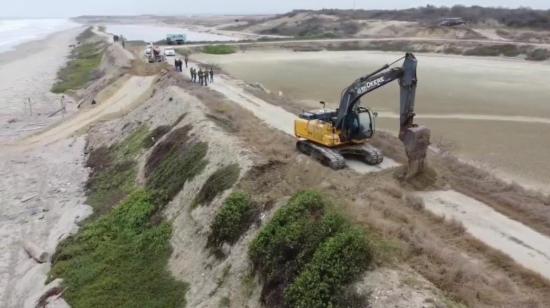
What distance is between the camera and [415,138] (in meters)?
20.9

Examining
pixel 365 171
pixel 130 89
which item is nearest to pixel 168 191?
pixel 365 171

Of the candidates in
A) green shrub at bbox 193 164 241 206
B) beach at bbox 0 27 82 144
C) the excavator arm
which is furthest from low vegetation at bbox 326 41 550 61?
green shrub at bbox 193 164 241 206

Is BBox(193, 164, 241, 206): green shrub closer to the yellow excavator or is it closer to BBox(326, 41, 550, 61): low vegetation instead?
the yellow excavator

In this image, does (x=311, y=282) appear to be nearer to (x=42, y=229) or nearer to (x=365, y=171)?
(x=365, y=171)

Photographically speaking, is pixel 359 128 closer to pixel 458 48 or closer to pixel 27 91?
pixel 27 91

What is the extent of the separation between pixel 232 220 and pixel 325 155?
19.0 feet

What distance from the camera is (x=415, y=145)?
2123cm

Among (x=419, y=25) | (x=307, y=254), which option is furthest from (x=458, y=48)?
(x=307, y=254)

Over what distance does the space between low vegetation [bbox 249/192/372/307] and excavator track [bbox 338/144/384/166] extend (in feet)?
22.3

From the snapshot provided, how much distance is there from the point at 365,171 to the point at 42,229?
15938mm

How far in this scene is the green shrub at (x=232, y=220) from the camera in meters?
18.5

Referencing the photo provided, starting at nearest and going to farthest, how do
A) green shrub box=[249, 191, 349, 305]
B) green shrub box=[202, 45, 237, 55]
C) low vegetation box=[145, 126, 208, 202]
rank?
green shrub box=[249, 191, 349, 305]
low vegetation box=[145, 126, 208, 202]
green shrub box=[202, 45, 237, 55]

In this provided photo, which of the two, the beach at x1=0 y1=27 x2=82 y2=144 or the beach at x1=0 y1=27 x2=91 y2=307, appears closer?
the beach at x1=0 y1=27 x2=91 y2=307

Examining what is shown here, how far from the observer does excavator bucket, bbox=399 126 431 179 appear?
20969 millimetres
